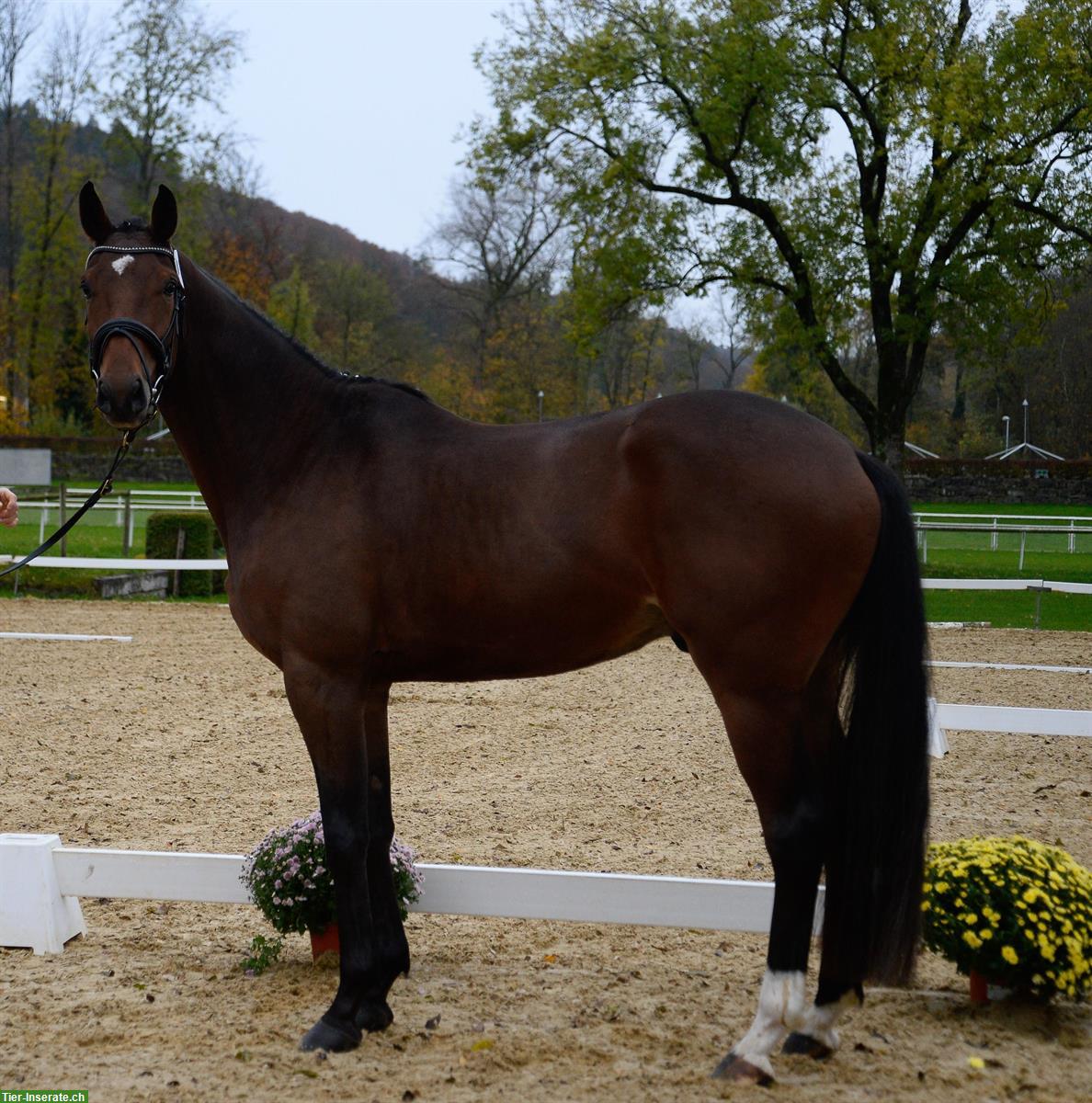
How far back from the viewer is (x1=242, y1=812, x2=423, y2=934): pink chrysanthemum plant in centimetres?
390

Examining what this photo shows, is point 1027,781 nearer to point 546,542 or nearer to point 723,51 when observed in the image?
point 546,542

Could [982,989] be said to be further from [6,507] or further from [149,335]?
[6,507]

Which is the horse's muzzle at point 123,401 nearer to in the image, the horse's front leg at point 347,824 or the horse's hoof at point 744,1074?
the horse's front leg at point 347,824

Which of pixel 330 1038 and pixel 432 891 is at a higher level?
pixel 432 891

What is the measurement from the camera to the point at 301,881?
12.8 ft

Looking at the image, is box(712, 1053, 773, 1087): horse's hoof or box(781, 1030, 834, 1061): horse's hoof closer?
box(712, 1053, 773, 1087): horse's hoof

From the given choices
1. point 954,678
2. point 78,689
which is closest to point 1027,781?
point 954,678

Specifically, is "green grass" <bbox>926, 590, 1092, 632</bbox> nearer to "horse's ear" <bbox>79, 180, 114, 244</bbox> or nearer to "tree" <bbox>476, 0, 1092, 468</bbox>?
"tree" <bbox>476, 0, 1092, 468</bbox>

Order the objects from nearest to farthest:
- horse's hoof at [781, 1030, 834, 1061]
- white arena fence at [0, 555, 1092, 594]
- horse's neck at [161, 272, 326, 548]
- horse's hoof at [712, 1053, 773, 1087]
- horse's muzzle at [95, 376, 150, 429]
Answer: horse's hoof at [712, 1053, 773, 1087] → horse's hoof at [781, 1030, 834, 1061] → horse's muzzle at [95, 376, 150, 429] → horse's neck at [161, 272, 326, 548] → white arena fence at [0, 555, 1092, 594]

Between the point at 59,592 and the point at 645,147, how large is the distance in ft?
39.1

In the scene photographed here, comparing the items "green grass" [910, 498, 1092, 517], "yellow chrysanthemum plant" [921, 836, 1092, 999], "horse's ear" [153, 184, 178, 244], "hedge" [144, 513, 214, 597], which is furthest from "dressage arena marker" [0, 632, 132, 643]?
"green grass" [910, 498, 1092, 517]

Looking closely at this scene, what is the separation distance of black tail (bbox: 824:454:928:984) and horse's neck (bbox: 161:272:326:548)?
1.90 meters

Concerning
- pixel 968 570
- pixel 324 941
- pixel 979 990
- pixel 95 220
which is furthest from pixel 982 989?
pixel 968 570

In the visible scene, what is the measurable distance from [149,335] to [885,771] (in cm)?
261
